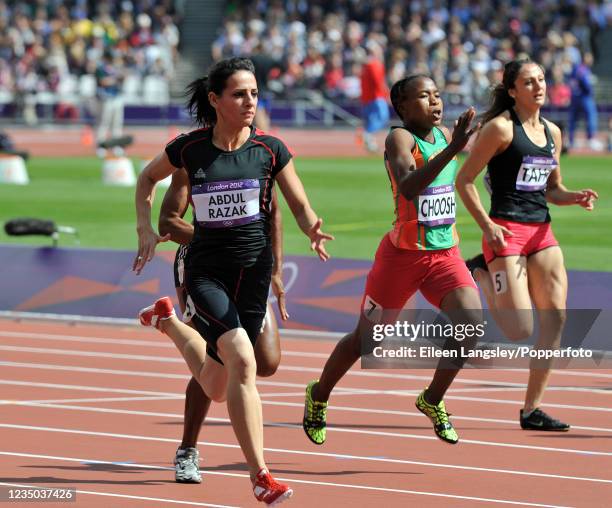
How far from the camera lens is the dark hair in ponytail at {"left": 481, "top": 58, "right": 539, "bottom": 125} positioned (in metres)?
9.01

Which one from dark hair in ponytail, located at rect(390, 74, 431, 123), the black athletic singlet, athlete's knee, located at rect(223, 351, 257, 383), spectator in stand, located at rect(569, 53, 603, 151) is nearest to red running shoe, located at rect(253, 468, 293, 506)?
athlete's knee, located at rect(223, 351, 257, 383)

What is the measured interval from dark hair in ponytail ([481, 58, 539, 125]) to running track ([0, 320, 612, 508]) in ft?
5.81

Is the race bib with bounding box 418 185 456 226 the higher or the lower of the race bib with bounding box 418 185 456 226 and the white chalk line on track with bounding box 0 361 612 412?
the higher

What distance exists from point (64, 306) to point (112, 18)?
34.9 meters

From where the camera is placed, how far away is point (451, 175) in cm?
838

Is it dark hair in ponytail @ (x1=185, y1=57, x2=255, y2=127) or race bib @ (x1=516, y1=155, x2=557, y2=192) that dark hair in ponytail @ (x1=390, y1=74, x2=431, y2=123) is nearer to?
race bib @ (x1=516, y1=155, x2=557, y2=192)

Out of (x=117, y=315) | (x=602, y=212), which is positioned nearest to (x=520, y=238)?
(x=117, y=315)

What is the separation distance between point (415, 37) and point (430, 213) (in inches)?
1356

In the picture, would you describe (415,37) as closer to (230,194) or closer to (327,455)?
(327,455)

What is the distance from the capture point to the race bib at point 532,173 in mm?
8969

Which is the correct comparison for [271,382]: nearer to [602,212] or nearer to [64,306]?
[64,306]

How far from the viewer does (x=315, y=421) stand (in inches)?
333

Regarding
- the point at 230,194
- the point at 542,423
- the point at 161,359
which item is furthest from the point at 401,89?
the point at 161,359

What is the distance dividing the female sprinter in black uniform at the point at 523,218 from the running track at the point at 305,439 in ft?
1.84
